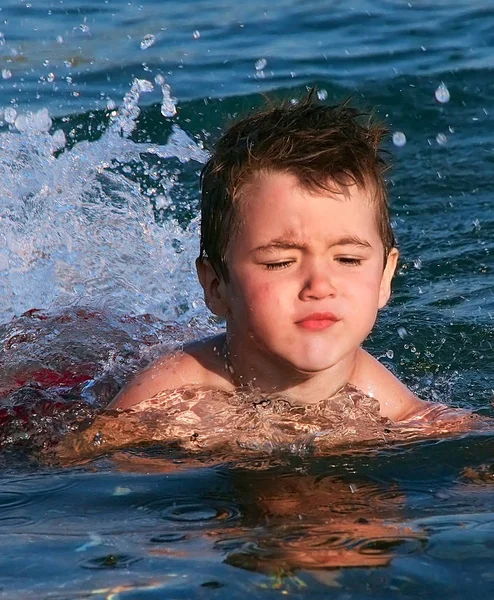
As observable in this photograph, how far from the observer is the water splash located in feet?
18.2

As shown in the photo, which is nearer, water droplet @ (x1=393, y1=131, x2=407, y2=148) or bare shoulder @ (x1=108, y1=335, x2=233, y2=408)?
bare shoulder @ (x1=108, y1=335, x2=233, y2=408)

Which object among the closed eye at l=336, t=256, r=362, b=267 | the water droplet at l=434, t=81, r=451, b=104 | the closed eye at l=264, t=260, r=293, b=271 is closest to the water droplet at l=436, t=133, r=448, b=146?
the water droplet at l=434, t=81, r=451, b=104

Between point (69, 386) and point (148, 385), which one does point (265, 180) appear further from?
point (69, 386)

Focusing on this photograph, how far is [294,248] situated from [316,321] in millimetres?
226

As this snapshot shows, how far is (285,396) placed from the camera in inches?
152

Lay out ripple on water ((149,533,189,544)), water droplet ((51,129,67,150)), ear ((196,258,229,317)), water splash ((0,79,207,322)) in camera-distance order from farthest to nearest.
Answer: water droplet ((51,129,67,150)), water splash ((0,79,207,322)), ear ((196,258,229,317)), ripple on water ((149,533,189,544))

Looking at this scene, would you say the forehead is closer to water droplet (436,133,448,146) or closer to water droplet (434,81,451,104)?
water droplet (436,133,448,146)

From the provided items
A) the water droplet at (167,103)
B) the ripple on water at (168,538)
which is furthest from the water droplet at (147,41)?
the ripple on water at (168,538)

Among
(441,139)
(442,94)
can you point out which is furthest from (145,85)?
(442,94)

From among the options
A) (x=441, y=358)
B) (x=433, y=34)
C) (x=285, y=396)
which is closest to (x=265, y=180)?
(x=285, y=396)

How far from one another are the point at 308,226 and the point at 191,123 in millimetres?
5288

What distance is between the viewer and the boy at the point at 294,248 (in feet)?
11.3

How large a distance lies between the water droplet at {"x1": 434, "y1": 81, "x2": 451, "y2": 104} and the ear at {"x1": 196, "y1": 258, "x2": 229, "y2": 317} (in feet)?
17.3

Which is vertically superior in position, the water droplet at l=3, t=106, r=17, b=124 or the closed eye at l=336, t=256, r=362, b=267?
the water droplet at l=3, t=106, r=17, b=124
